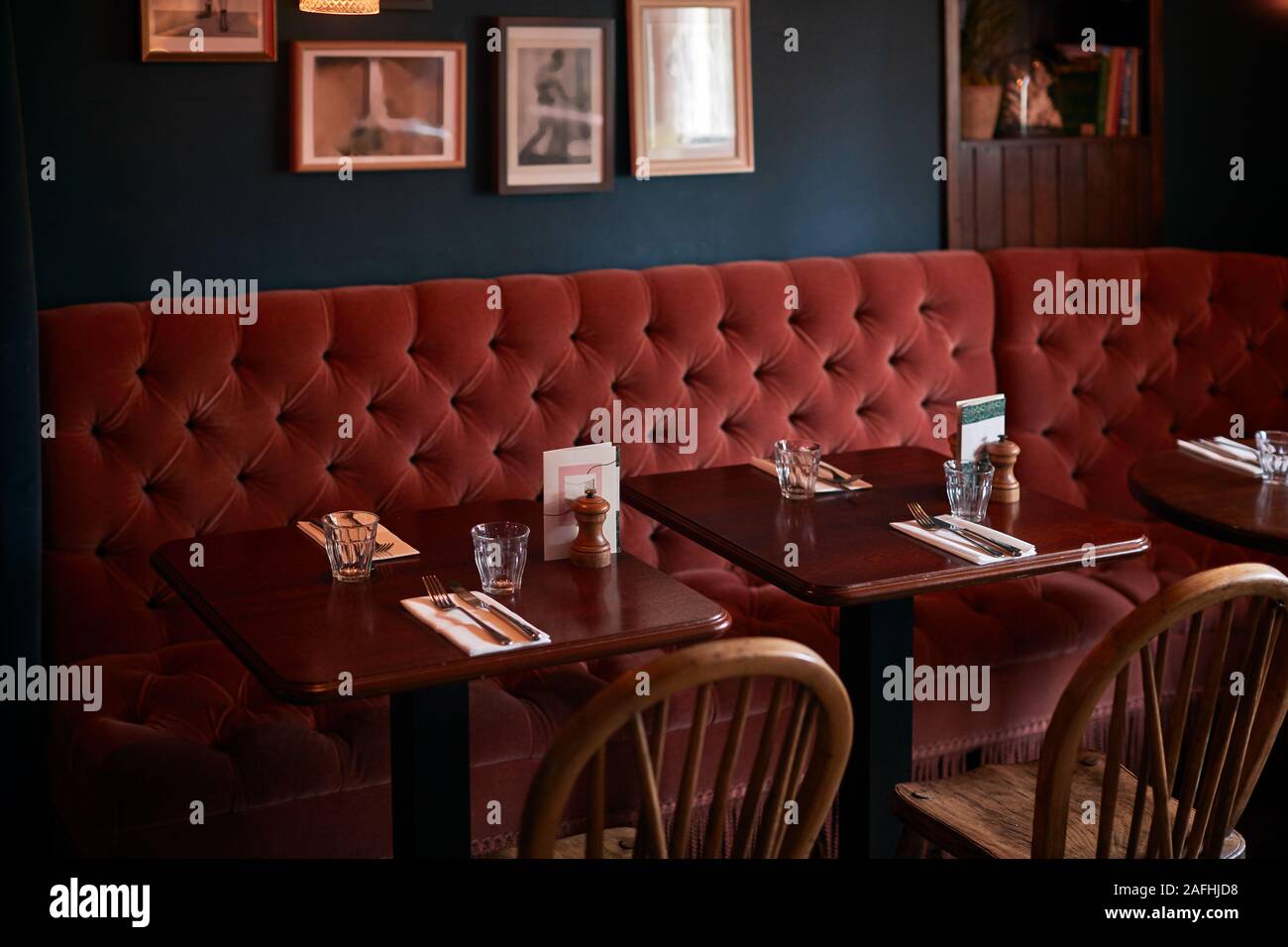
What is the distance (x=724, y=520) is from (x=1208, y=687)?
3.12 feet

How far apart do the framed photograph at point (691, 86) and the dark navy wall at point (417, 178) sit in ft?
0.17

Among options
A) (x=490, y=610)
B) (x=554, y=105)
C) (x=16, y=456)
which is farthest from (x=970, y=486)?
(x=16, y=456)

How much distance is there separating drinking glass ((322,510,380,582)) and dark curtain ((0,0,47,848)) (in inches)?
28.6

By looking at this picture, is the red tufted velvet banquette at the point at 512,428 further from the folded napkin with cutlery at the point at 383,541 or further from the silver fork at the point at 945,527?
the silver fork at the point at 945,527

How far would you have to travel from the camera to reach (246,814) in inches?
94.9

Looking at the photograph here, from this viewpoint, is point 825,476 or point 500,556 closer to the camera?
point 500,556

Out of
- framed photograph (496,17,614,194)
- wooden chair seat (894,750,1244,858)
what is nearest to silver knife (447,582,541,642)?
wooden chair seat (894,750,1244,858)

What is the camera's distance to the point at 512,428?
324cm

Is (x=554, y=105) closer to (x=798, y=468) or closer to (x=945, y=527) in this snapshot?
(x=798, y=468)

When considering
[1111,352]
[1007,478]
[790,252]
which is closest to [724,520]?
[1007,478]

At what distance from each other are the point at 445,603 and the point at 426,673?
24 cm

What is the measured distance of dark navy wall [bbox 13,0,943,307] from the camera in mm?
3045

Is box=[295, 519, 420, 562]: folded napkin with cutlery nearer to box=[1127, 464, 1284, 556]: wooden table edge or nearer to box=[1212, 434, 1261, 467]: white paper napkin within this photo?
box=[1127, 464, 1284, 556]: wooden table edge

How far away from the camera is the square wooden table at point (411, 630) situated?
1.95m
